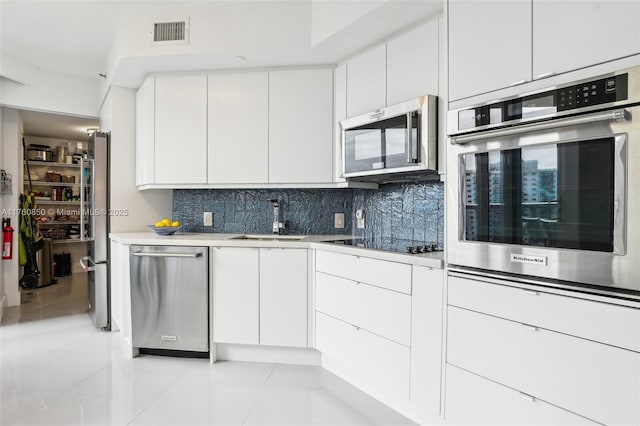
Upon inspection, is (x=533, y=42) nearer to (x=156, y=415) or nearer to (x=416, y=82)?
(x=416, y=82)

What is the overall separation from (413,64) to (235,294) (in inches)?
75.8

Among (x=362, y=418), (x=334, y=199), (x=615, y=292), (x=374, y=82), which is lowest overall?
(x=362, y=418)

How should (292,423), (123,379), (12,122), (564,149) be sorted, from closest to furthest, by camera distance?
(564,149)
(292,423)
(123,379)
(12,122)

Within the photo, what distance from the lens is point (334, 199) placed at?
3428 mm

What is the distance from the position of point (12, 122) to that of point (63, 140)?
2999mm

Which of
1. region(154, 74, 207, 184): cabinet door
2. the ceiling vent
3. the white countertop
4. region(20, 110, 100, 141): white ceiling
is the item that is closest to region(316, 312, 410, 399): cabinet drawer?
the white countertop

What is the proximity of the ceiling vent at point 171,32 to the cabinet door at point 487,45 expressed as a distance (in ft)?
6.52

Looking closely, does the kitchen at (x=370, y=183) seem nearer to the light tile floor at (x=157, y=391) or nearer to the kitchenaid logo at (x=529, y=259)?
the kitchenaid logo at (x=529, y=259)

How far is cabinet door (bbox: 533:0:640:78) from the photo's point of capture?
1269mm

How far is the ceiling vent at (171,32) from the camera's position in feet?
9.76

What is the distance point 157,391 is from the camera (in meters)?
2.48

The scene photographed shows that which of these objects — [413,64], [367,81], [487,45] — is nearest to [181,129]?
[367,81]

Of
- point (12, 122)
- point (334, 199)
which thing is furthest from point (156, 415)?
point (12, 122)

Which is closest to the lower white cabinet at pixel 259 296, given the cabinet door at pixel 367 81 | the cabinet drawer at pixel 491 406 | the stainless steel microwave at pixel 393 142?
the stainless steel microwave at pixel 393 142
